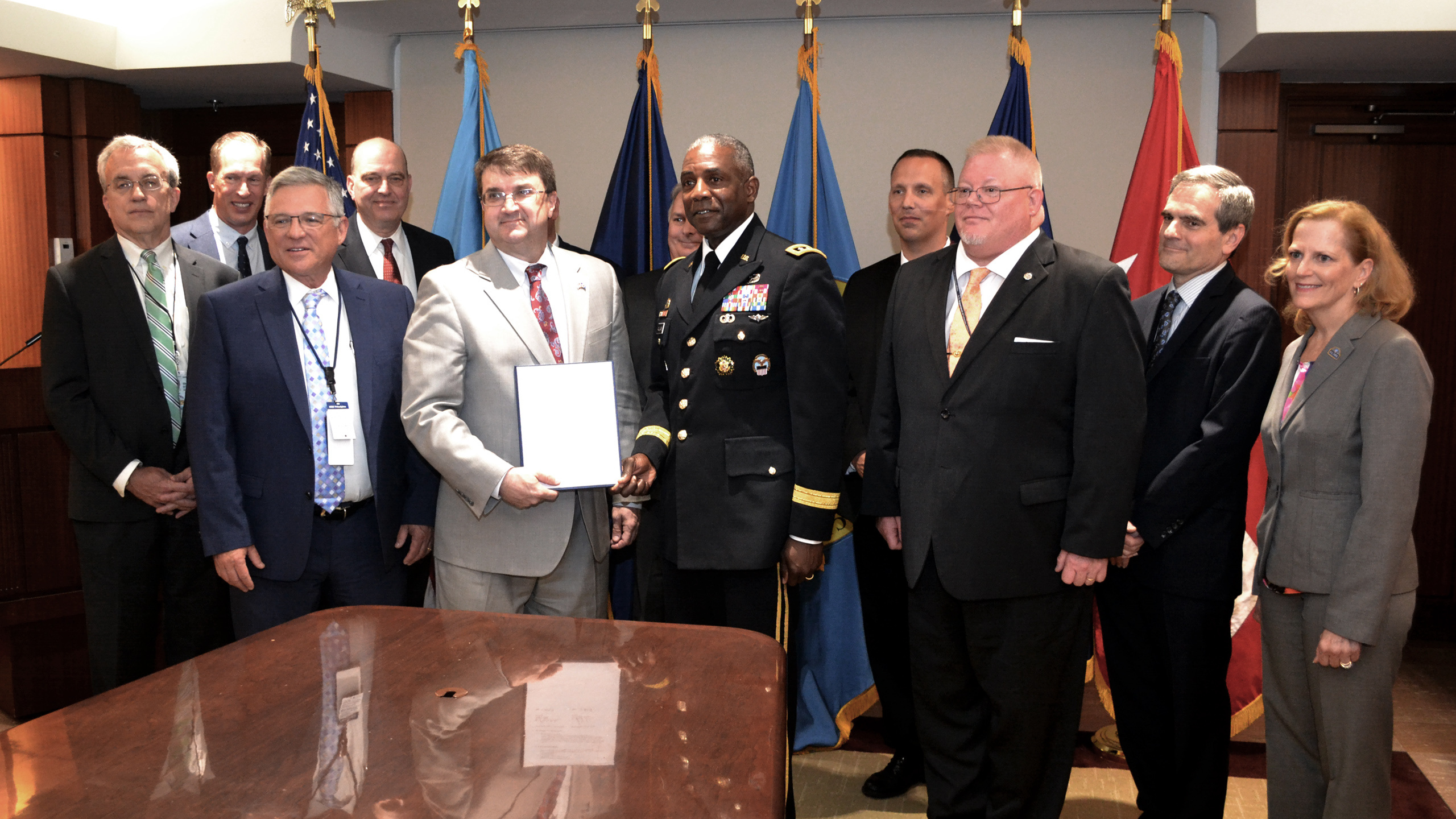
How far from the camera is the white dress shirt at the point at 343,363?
270 centimetres

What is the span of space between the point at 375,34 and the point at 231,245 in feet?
5.33

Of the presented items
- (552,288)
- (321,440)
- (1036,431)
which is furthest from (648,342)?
(1036,431)

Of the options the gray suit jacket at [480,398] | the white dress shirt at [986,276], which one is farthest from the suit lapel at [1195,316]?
the gray suit jacket at [480,398]

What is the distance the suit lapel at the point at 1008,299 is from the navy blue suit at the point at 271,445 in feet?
4.96

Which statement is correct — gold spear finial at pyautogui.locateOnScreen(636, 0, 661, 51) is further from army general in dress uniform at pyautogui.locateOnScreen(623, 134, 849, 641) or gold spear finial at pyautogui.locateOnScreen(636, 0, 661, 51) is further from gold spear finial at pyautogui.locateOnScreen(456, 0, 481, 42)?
army general in dress uniform at pyautogui.locateOnScreen(623, 134, 849, 641)

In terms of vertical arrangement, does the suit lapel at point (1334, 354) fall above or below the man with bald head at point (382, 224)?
below

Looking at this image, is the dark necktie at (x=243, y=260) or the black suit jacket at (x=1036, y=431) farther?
the dark necktie at (x=243, y=260)

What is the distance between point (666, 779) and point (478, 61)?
3.50 meters

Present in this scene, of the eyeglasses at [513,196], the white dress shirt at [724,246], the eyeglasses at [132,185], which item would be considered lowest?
the white dress shirt at [724,246]

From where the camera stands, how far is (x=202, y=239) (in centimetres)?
369

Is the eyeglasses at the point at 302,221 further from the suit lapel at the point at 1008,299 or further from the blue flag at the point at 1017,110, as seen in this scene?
the blue flag at the point at 1017,110

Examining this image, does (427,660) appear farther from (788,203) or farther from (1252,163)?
(1252,163)

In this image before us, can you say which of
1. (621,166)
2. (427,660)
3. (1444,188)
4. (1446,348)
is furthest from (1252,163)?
(427,660)

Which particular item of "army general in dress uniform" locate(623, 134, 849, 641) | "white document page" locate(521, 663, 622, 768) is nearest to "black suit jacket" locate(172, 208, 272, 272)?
"army general in dress uniform" locate(623, 134, 849, 641)
